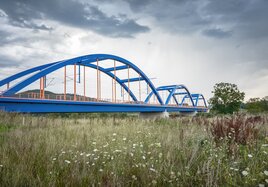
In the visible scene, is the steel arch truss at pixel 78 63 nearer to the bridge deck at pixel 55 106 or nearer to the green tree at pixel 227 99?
the bridge deck at pixel 55 106

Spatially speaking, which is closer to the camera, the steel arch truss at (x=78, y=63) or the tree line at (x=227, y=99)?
the steel arch truss at (x=78, y=63)

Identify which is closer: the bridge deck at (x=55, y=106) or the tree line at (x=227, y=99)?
the bridge deck at (x=55, y=106)

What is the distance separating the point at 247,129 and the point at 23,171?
4.92 m

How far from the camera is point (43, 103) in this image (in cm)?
2817

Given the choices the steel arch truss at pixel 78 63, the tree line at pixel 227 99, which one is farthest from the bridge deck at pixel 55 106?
the tree line at pixel 227 99

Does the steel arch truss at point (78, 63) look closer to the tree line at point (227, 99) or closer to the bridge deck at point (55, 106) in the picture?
the bridge deck at point (55, 106)

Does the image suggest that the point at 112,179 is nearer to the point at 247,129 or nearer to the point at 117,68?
the point at 247,129

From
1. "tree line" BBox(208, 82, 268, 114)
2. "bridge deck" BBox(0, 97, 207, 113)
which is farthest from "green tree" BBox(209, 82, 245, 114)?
"bridge deck" BBox(0, 97, 207, 113)

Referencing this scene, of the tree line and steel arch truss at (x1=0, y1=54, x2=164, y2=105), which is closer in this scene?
steel arch truss at (x1=0, y1=54, x2=164, y2=105)

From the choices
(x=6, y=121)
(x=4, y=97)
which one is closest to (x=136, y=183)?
(x=6, y=121)

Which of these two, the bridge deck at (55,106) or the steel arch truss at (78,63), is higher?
the steel arch truss at (78,63)

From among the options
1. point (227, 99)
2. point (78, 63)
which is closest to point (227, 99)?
point (227, 99)

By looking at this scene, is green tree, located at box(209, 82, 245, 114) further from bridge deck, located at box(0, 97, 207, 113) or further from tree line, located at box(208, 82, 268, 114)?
bridge deck, located at box(0, 97, 207, 113)

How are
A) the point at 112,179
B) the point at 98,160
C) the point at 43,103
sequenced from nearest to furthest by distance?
the point at 112,179, the point at 98,160, the point at 43,103
